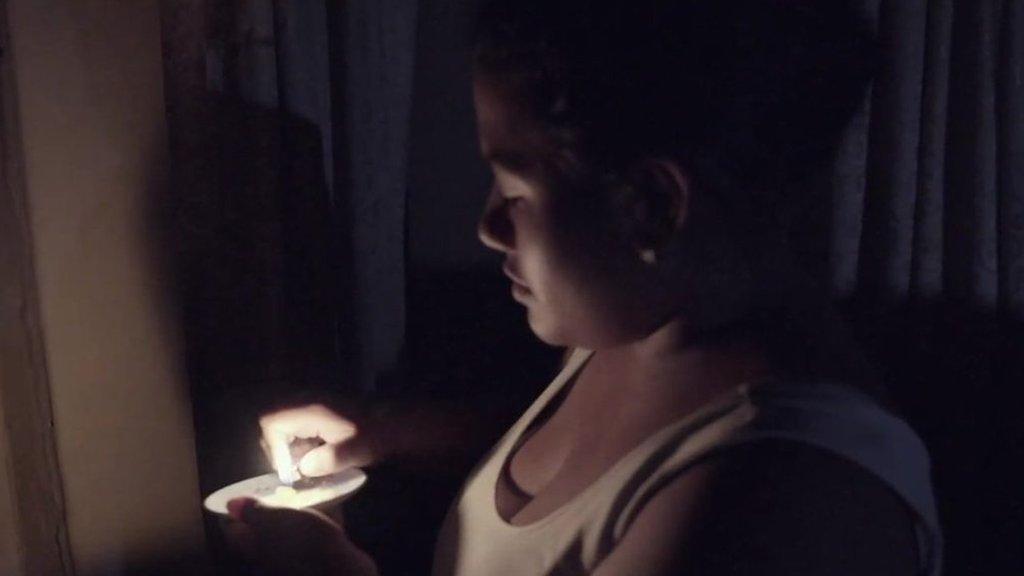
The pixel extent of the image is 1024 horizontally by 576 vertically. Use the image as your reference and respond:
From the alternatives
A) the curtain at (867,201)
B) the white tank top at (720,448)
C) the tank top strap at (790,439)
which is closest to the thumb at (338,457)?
the curtain at (867,201)

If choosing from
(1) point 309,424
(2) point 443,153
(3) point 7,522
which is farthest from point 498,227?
(3) point 7,522

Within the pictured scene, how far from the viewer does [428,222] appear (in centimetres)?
131

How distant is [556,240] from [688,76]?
151 mm

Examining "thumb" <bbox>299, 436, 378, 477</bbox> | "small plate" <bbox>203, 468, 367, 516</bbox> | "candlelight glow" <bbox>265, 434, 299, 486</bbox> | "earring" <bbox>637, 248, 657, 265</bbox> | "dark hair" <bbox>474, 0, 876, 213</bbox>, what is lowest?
"thumb" <bbox>299, 436, 378, 477</bbox>

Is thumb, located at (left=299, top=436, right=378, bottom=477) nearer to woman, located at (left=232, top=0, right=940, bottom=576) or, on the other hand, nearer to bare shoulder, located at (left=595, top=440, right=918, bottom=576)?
woman, located at (left=232, top=0, right=940, bottom=576)

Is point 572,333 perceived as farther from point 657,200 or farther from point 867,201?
point 867,201

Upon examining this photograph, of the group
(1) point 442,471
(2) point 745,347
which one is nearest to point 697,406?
(2) point 745,347

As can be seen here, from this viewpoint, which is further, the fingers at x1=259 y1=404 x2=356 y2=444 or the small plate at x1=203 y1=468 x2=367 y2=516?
the fingers at x1=259 y1=404 x2=356 y2=444

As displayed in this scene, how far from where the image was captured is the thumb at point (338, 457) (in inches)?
37.5

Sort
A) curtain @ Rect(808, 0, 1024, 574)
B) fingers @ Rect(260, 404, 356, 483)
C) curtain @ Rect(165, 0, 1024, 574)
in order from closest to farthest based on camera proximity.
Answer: fingers @ Rect(260, 404, 356, 483), curtain @ Rect(165, 0, 1024, 574), curtain @ Rect(808, 0, 1024, 574)

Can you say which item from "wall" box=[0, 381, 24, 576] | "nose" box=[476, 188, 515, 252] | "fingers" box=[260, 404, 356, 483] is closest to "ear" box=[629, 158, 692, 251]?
"nose" box=[476, 188, 515, 252]

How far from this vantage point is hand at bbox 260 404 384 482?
953 mm

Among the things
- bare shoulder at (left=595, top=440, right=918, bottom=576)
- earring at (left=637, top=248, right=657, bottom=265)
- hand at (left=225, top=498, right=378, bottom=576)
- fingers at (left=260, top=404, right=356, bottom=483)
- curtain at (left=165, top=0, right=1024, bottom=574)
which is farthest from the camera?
curtain at (left=165, top=0, right=1024, bottom=574)

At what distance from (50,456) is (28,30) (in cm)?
53
